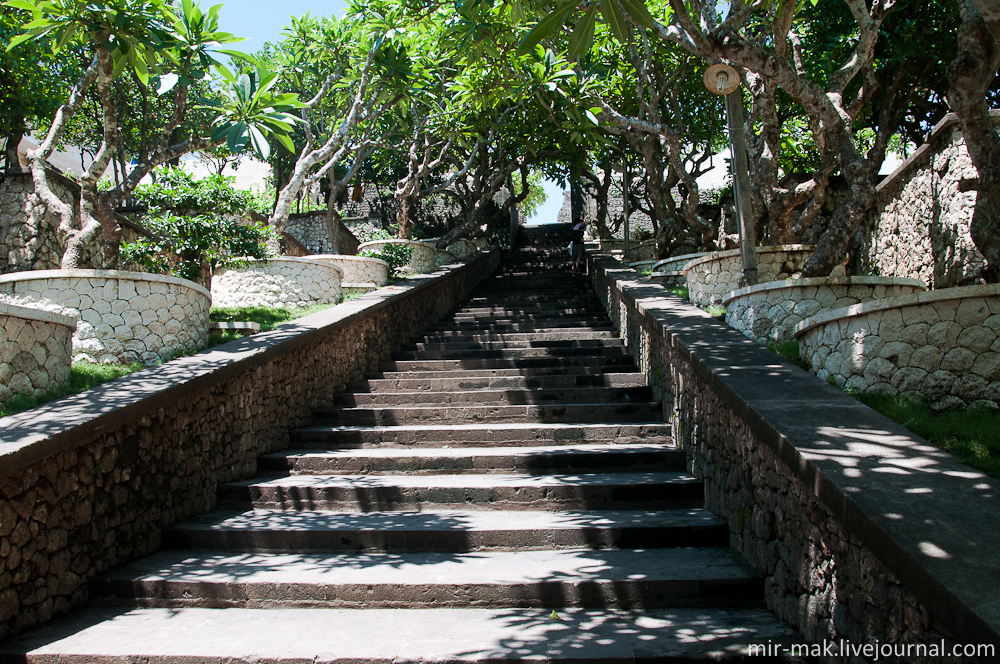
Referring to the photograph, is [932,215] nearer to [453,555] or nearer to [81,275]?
[453,555]

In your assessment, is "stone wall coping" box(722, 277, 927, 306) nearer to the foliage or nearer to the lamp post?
the lamp post

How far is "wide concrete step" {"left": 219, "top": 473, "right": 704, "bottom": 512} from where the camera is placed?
4.62 metres

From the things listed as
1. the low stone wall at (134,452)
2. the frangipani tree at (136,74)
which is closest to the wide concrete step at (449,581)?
the low stone wall at (134,452)

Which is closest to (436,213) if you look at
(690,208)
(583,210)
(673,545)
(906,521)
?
(583,210)

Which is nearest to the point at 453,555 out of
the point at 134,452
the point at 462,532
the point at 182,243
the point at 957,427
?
the point at 462,532

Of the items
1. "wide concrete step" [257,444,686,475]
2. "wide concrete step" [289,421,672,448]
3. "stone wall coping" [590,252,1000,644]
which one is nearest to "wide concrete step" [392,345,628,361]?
"wide concrete step" [289,421,672,448]

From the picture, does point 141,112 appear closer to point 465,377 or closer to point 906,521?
point 465,377

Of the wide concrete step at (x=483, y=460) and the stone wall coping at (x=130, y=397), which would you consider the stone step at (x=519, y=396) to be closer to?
the wide concrete step at (x=483, y=460)

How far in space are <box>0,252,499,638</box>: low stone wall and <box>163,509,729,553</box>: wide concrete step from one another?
0.38 meters

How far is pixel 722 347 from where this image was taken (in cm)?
466

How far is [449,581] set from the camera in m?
3.68

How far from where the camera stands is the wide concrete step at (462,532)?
4121 mm

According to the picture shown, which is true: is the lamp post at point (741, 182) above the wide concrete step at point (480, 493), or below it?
above

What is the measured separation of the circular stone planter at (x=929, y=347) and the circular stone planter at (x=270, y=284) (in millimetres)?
7053
